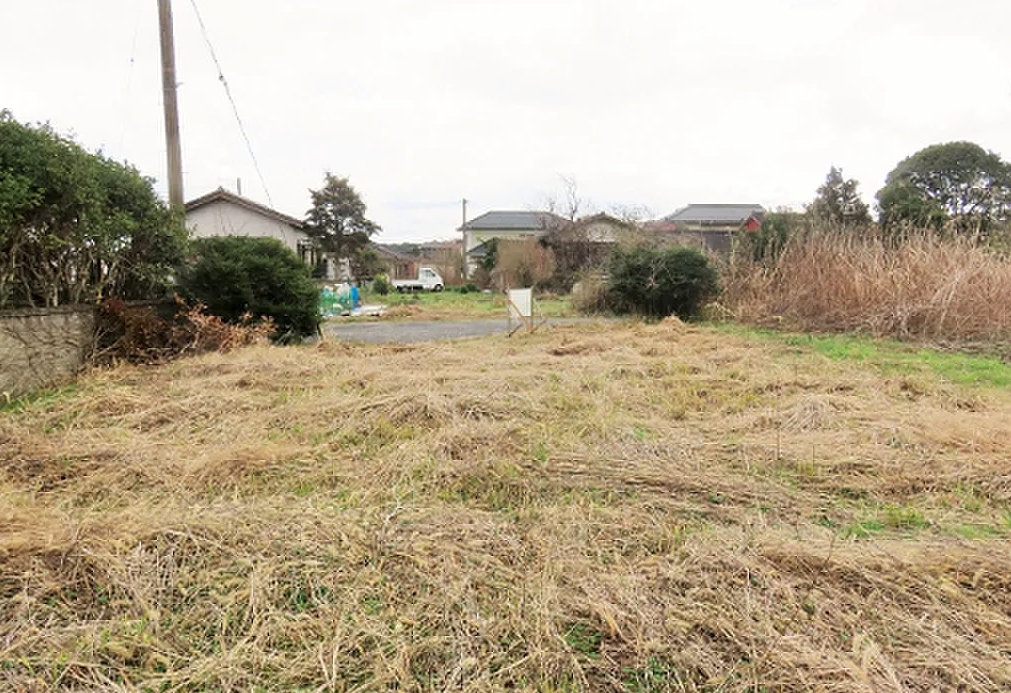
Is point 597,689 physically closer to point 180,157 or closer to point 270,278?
point 270,278

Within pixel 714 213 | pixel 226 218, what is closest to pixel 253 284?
pixel 226 218

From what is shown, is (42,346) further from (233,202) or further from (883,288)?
(233,202)

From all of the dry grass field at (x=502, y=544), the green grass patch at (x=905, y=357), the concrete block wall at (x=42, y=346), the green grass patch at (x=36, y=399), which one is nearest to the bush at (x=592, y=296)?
the green grass patch at (x=905, y=357)

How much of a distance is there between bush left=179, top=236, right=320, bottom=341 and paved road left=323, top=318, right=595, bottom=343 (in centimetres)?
109

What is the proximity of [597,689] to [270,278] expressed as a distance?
7.71 metres

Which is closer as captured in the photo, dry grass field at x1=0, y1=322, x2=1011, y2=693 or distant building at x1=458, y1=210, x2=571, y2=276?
dry grass field at x1=0, y1=322, x2=1011, y2=693

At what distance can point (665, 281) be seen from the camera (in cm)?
1190

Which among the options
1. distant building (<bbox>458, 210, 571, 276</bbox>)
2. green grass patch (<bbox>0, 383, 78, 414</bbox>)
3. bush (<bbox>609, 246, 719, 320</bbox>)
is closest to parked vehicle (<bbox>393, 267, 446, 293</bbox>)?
distant building (<bbox>458, 210, 571, 276</bbox>)

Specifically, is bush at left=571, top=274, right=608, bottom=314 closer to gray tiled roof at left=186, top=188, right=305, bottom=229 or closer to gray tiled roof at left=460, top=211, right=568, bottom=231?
gray tiled roof at left=186, top=188, right=305, bottom=229

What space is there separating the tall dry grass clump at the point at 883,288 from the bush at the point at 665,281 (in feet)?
2.96

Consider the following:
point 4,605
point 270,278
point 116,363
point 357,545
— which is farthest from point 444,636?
point 270,278

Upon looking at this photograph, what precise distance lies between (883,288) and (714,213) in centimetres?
3291

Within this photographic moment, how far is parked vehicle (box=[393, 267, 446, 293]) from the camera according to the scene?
2719 cm

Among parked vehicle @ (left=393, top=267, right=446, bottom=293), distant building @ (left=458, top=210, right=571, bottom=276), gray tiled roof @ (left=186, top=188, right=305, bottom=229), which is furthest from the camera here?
distant building @ (left=458, top=210, right=571, bottom=276)
